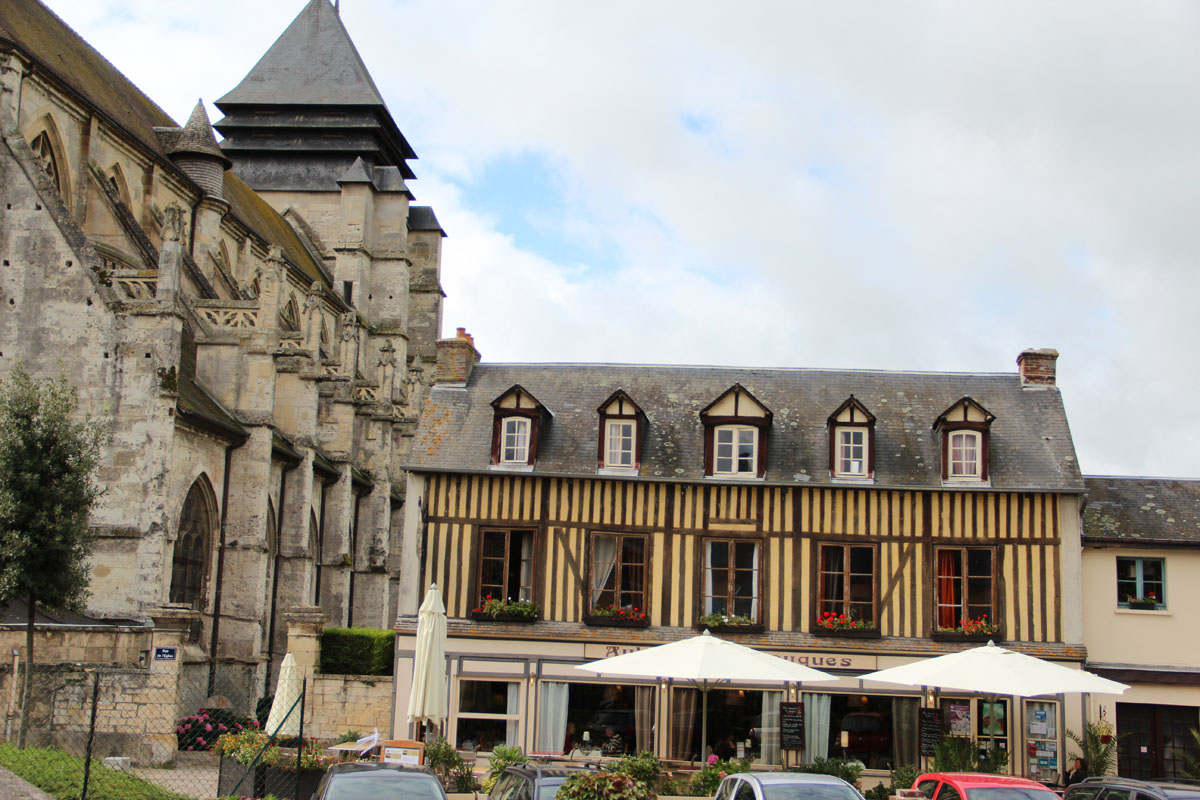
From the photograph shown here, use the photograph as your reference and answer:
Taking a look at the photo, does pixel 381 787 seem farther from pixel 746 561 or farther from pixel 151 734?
pixel 746 561

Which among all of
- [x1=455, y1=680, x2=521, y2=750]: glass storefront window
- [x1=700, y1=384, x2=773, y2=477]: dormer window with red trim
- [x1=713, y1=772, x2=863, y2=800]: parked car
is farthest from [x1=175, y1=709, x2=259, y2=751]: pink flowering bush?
[x1=713, y1=772, x2=863, y2=800]: parked car

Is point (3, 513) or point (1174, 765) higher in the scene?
point (3, 513)

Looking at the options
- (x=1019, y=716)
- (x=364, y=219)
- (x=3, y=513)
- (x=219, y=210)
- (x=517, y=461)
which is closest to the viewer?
(x=3, y=513)

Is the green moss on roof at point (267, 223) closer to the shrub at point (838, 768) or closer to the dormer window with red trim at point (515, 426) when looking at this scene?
the dormer window with red trim at point (515, 426)

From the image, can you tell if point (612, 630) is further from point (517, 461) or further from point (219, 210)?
point (219, 210)

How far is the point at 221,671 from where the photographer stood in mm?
22375

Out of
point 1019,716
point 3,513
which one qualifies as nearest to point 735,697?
point 1019,716

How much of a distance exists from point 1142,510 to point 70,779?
15160 mm

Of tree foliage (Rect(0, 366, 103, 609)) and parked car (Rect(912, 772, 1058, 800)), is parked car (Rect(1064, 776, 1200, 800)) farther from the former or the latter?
tree foliage (Rect(0, 366, 103, 609))

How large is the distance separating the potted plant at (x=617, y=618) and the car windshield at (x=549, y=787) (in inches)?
305

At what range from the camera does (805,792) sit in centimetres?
905

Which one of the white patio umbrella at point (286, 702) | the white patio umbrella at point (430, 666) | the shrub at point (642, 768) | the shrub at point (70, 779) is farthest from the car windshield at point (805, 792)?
the white patio umbrella at point (286, 702)

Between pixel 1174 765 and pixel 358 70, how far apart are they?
37.9 meters

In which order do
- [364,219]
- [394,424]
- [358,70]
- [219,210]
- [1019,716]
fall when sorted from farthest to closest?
1. [358,70]
2. [364,219]
3. [394,424]
4. [219,210]
5. [1019,716]
